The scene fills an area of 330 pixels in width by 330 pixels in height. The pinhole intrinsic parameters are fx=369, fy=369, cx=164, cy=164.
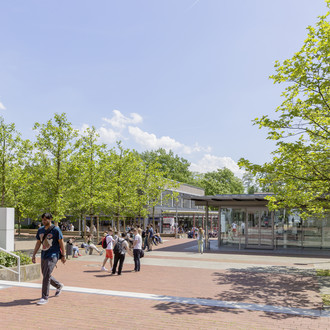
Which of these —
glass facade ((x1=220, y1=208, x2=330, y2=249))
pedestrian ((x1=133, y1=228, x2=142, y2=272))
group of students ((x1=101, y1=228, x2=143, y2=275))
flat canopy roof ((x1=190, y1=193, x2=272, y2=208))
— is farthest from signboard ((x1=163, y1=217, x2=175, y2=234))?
pedestrian ((x1=133, y1=228, x2=142, y2=272))

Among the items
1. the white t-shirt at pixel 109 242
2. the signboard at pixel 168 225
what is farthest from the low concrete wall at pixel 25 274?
the signboard at pixel 168 225

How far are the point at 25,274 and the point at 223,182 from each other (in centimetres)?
8104

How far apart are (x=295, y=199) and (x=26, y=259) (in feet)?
30.7

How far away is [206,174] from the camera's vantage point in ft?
299

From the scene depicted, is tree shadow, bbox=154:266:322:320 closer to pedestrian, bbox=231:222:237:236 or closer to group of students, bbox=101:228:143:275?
group of students, bbox=101:228:143:275

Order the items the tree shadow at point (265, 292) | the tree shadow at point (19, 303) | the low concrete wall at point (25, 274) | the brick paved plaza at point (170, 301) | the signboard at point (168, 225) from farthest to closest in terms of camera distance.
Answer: the signboard at point (168, 225), the low concrete wall at point (25, 274), the tree shadow at point (265, 292), the tree shadow at point (19, 303), the brick paved plaza at point (170, 301)

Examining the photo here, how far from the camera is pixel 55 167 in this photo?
21.0 metres

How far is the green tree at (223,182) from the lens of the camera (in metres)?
84.9

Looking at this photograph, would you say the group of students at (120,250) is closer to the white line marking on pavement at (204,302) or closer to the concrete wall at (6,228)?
the white line marking on pavement at (204,302)

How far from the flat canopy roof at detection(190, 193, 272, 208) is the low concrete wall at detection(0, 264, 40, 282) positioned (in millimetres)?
13842

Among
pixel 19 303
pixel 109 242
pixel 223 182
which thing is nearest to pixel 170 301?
pixel 19 303

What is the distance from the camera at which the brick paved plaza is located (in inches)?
269

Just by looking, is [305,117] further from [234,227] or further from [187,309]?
[234,227]

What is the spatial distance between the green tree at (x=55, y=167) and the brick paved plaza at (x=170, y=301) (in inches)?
276
